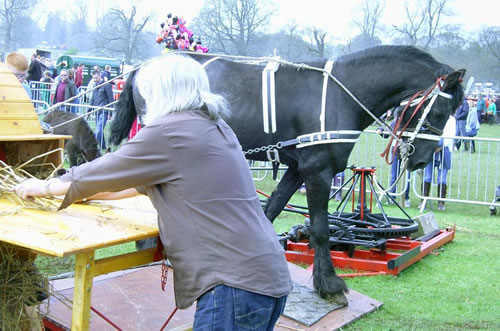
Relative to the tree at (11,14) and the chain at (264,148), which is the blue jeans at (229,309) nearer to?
the chain at (264,148)

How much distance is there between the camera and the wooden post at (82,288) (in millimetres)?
2301

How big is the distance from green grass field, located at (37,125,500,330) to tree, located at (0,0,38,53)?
119 ft

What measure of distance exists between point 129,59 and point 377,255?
3064 centimetres

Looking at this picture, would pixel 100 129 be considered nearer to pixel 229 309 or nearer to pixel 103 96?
pixel 103 96

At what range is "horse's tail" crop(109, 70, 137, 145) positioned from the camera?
189 inches

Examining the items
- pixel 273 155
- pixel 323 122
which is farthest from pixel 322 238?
pixel 323 122

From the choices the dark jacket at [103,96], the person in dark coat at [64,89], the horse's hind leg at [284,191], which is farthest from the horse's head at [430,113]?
the person in dark coat at [64,89]

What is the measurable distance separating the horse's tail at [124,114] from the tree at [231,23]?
61.2ft

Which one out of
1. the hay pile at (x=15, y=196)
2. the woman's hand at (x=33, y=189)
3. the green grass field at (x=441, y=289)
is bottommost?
the green grass field at (x=441, y=289)

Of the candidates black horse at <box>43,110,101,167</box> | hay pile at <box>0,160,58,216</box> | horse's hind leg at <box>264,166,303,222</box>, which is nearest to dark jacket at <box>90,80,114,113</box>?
black horse at <box>43,110,101,167</box>

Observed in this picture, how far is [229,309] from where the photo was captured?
82.7 inches

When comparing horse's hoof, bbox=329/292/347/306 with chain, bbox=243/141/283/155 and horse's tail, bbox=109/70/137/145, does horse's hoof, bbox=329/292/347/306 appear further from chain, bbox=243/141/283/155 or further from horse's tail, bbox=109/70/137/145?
A: horse's tail, bbox=109/70/137/145

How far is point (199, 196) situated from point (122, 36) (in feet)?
122

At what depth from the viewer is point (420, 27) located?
32531 mm
